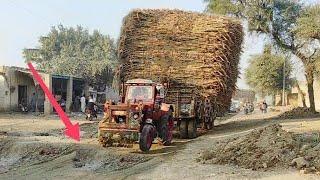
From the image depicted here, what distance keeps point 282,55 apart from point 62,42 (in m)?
45.7

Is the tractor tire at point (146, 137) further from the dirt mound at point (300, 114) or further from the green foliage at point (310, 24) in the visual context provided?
the green foliage at point (310, 24)

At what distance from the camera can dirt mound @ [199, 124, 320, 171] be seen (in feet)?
40.4

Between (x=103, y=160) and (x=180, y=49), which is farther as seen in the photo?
(x=180, y=49)

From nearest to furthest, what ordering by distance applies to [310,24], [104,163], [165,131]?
1. [104,163]
2. [165,131]
3. [310,24]

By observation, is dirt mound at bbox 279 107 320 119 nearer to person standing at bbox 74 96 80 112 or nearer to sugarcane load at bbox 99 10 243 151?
sugarcane load at bbox 99 10 243 151

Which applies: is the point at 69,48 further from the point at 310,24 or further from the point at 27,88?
the point at 310,24

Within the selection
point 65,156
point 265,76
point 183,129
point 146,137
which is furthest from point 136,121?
point 265,76

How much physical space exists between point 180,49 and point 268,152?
917cm

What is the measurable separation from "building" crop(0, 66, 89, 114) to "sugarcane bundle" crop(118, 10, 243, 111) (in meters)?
15.8

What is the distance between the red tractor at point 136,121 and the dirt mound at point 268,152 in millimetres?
2233

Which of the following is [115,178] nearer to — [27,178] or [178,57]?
[27,178]

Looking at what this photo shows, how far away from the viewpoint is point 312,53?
34656 mm

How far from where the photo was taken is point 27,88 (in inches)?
1490

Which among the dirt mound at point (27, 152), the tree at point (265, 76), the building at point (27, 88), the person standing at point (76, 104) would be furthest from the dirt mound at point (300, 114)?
the tree at point (265, 76)
